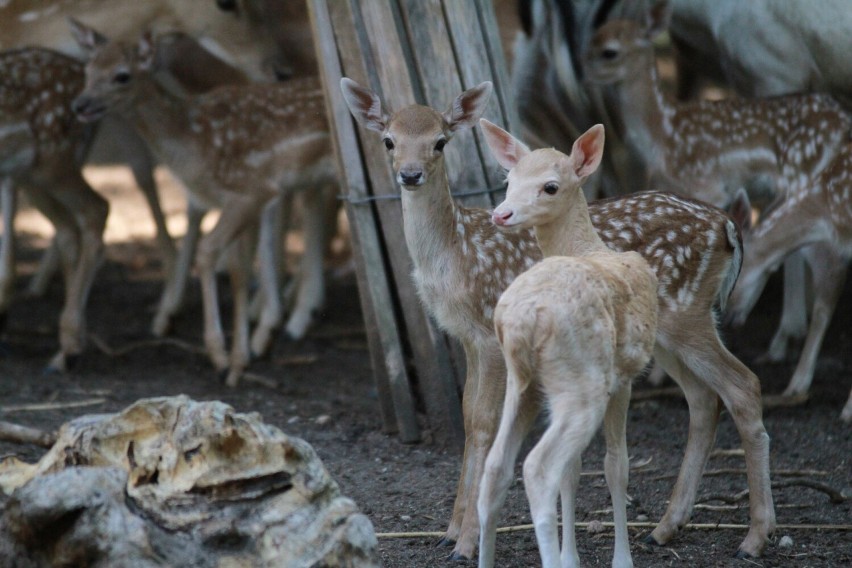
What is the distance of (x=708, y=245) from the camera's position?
13.2 ft

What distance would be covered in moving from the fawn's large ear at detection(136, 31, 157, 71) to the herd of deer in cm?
1

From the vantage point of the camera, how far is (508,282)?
4.05m

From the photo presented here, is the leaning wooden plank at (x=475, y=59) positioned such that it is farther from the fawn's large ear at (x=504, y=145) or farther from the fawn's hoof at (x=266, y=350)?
the fawn's hoof at (x=266, y=350)

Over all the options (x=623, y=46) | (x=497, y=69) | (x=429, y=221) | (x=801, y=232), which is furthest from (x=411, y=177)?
(x=623, y=46)

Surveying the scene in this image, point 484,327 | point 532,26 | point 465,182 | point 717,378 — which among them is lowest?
point 717,378

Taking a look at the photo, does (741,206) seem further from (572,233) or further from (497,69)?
(572,233)

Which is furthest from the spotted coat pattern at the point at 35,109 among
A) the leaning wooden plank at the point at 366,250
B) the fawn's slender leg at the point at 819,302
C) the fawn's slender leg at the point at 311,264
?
the fawn's slender leg at the point at 819,302

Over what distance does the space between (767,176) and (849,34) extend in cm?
81

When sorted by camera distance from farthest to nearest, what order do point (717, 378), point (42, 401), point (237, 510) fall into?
point (42, 401)
point (717, 378)
point (237, 510)

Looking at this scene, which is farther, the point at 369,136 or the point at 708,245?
the point at 369,136

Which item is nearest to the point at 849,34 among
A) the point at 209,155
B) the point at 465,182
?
the point at 465,182

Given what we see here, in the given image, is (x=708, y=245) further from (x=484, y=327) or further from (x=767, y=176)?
(x=767, y=176)

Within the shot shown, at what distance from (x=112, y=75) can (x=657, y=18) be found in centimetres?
283

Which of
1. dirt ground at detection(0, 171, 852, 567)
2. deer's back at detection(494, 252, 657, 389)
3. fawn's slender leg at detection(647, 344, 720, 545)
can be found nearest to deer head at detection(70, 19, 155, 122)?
dirt ground at detection(0, 171, 852, 567)
